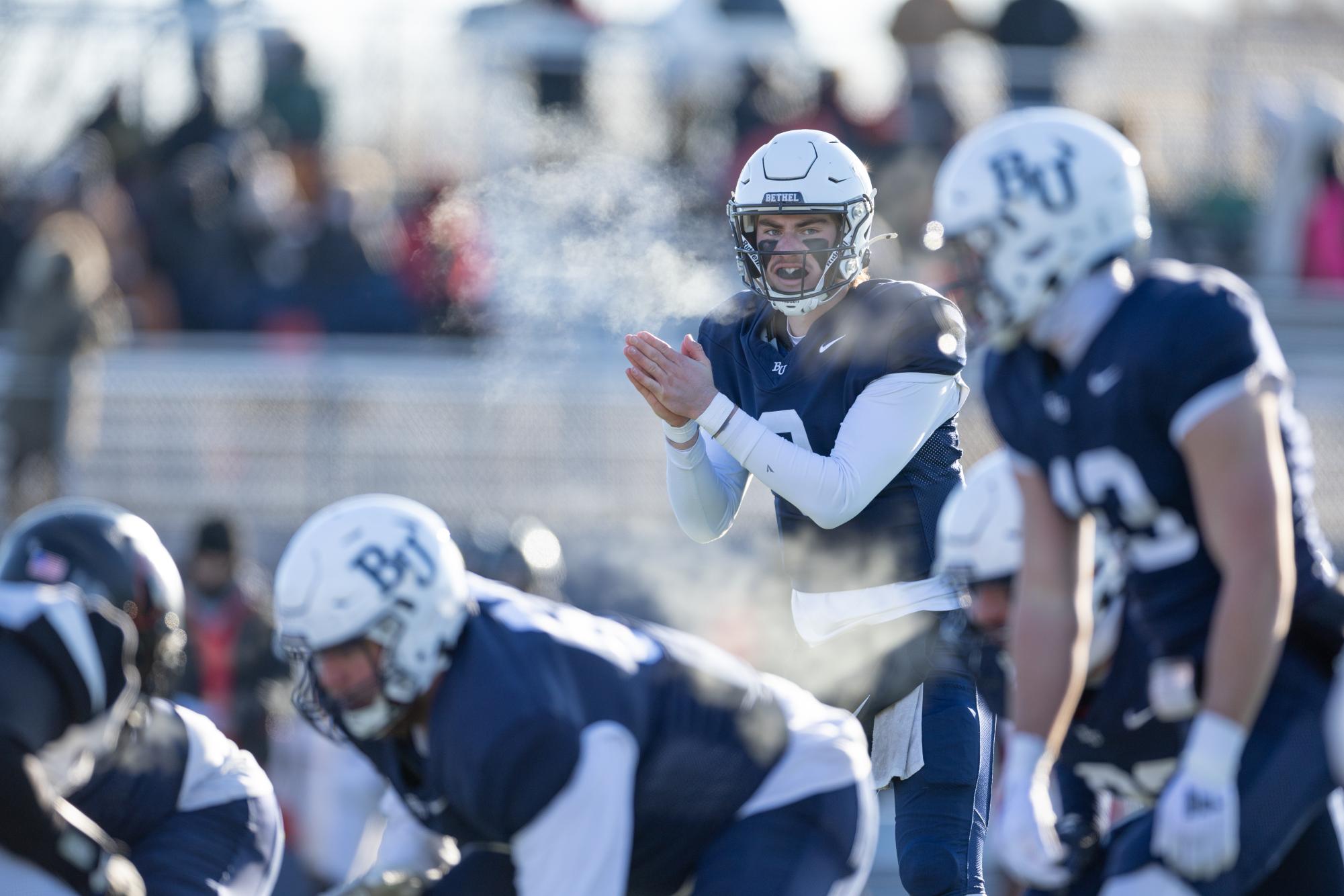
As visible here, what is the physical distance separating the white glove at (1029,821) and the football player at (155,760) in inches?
71.1

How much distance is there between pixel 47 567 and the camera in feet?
14.4

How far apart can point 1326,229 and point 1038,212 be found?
27.7ft

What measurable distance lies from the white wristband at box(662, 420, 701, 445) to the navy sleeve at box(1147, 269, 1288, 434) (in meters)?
1.49

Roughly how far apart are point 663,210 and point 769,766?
703 centimetres

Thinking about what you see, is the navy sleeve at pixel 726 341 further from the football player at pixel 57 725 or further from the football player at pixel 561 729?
the football player at pixel 57 725

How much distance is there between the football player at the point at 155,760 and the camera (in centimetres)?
425

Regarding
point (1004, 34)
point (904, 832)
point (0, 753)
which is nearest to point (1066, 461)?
point (904, 832)

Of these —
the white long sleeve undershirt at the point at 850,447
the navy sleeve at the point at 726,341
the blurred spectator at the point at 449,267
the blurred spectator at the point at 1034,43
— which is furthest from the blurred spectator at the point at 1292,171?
the white long sleeve undershirt at the point at 850,447

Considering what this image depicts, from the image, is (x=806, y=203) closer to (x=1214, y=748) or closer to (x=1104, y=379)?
(x=1104, y=379)

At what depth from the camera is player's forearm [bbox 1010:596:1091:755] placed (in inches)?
139

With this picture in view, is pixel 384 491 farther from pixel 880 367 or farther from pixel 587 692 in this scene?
pixel 587 692

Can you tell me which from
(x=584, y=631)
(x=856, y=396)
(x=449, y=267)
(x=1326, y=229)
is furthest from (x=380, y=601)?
(x=1326, y=229)

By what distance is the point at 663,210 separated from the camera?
1053cm

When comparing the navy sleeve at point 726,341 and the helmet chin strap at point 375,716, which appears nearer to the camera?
the helmet chin strap at point 375,716
